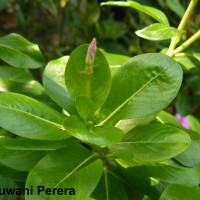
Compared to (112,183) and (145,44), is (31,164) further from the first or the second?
(145,44)

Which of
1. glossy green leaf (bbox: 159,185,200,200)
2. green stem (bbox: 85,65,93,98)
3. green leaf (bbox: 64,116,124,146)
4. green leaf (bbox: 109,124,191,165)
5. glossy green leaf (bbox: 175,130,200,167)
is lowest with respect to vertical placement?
glossy green leaf (bbox: 159,185,200,200)

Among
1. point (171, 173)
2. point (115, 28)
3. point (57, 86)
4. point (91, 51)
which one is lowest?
point (115, 28)

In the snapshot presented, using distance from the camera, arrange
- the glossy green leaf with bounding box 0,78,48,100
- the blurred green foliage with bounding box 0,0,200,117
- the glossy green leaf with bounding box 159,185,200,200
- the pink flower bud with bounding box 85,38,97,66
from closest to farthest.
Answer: the pink flower bud with bounding box 85,38,97,66 → the glossy green leaf with bounding box 159,185,200,200 → the glossy green leaf with bounding box 0,78,48,100 → the blurred green foliage with bounding box 0,0,200,117

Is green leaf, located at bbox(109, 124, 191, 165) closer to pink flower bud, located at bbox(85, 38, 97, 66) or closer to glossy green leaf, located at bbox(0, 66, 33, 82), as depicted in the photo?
pink flower bud, located at bbox(85, 38, 97, 66)

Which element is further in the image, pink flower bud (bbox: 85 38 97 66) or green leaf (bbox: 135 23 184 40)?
green leaf (bbox: 135 23 184 40)

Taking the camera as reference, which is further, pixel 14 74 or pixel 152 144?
pixel 14 74

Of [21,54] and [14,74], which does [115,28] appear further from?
[21,54]

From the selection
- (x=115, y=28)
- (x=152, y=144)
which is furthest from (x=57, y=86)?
(x=115, y=28)

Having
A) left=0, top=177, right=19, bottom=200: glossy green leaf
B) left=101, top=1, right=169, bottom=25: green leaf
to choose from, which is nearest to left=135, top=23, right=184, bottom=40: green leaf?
left=101, top=1, right=169, bottom=25: green leaf
